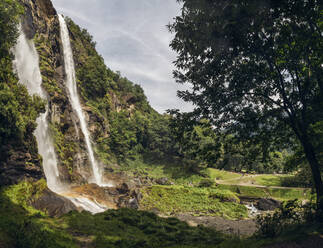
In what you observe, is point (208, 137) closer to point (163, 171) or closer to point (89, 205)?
point (89, 205)

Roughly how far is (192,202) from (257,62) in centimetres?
3092

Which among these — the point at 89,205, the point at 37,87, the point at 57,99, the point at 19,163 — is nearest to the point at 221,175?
the point at 89,205

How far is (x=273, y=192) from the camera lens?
42125 mm

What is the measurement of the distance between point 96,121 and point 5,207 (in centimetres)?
3824

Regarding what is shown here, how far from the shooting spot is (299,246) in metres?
6.54

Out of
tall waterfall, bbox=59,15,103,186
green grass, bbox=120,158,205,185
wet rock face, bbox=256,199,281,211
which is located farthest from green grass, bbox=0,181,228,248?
green grass, bbox=120,158,205,185

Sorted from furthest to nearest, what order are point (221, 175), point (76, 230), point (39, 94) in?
point (221, 175), point (39, 94), point (76, 230)

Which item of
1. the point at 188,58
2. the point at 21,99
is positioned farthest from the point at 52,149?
the point at 188,58

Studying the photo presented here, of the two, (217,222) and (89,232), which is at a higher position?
(89,232)

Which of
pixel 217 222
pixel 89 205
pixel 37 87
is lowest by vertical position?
pixel 217 222

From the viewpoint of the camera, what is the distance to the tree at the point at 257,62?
7398 millimetres

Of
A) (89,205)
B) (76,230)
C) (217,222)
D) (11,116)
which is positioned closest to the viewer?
Answer: (76,230)

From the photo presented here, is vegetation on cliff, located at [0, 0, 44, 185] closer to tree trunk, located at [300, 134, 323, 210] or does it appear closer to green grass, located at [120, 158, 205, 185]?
tree trunk, located at [300, 134, 323, 210]

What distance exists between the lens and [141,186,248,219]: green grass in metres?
32.1
